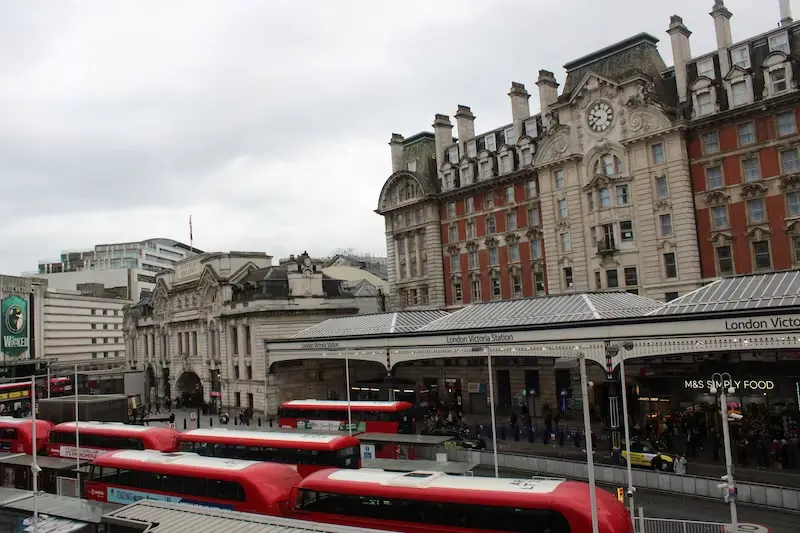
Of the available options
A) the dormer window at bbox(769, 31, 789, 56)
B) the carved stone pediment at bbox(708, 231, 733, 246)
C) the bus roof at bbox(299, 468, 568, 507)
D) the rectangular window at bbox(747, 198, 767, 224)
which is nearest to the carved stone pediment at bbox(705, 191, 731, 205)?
the rectangular window at bbox(747, 198, 767, 224)

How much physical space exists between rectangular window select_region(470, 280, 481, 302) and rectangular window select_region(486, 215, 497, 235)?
5.03 metres

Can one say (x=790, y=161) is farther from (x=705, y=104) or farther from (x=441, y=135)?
(x=441, y=135)

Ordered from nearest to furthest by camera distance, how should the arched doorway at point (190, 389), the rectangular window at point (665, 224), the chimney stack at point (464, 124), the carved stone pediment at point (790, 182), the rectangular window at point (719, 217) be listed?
the carved stone pediment at point (790, 182) → the rectangular window at point (719, 217) → the rectangular window at point (665, 224) → the chimney stack at point (464, 124) → the arched doorway at point (190, 389)

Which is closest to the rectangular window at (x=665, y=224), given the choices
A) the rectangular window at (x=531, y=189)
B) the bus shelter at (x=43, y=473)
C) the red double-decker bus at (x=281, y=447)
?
the rectangular window at (x=531, y=189)

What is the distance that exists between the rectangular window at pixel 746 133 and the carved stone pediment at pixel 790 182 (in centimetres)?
361

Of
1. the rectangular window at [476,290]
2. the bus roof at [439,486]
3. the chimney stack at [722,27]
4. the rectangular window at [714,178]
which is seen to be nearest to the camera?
the bus roof at [439,486]

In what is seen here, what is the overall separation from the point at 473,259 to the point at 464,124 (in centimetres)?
1511

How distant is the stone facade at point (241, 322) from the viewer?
69.6m

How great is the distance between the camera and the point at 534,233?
5850 centimetres

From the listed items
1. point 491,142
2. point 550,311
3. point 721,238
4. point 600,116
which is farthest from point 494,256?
point 721,238

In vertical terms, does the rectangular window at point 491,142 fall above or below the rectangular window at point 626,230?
above

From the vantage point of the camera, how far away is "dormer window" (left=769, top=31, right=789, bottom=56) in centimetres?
4478

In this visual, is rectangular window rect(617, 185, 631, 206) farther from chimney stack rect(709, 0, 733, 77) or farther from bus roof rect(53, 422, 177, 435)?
bus roof rect(53, 422, 177, 435)

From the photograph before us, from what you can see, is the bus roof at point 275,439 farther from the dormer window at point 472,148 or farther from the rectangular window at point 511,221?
Result: the dormer window at point 472,148
